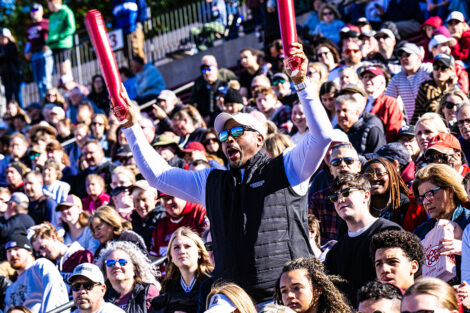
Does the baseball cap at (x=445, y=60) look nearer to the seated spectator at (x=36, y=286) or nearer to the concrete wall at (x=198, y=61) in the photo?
the seated spectator at (x=36, y=286)

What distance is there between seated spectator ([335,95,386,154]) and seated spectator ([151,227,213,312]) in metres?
2.34

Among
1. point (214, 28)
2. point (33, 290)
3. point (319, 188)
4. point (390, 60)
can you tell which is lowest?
point (33, 290)

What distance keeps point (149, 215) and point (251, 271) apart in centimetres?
398

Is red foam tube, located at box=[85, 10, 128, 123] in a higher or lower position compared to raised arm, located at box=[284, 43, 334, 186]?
higher

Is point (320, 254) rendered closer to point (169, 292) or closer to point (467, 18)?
point (169, 292)

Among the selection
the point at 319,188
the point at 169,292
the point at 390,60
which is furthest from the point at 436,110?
the point at 169,292

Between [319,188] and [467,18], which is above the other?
→ [467,18]

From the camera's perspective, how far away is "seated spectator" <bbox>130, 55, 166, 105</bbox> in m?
17.0

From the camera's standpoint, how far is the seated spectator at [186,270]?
291 inches

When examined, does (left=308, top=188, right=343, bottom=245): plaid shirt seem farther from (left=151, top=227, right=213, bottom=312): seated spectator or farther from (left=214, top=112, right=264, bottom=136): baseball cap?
(left=214, top=112, right=264, bottom=136): baseball cap

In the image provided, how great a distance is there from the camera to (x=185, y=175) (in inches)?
233

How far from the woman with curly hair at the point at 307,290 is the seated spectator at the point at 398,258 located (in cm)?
30

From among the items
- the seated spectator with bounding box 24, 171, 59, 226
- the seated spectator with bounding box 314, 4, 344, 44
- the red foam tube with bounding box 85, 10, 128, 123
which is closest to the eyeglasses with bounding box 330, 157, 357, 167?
the red foam tube with bounding box 85, 10, 128, 123

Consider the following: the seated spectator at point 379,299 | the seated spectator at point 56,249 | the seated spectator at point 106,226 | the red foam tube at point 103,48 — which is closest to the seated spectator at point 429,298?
the seated spectator at point 379,299
